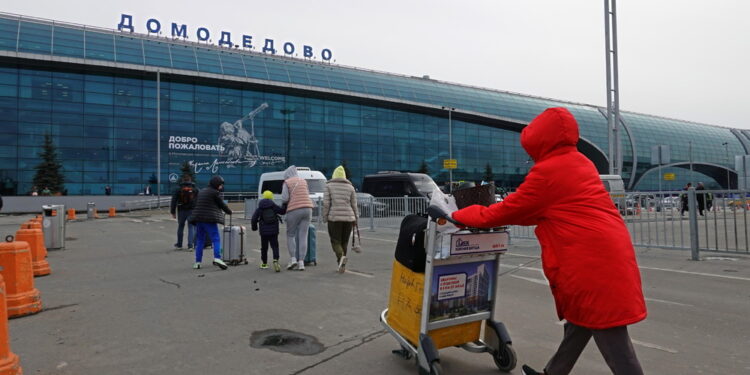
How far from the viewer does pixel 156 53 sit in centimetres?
4816

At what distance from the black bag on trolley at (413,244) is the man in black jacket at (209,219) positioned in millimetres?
5736

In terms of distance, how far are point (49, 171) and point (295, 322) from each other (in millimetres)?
47309

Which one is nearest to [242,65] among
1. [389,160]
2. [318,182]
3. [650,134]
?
[389,160]

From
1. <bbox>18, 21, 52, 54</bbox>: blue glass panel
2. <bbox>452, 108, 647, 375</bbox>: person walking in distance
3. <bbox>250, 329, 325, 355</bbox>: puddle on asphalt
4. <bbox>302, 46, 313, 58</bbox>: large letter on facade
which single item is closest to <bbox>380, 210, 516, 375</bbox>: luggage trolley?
<bbox>452, 108, 647, 375</bbox>: person walking in distance

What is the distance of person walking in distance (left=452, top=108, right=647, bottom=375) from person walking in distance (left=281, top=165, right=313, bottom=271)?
18.4 feet

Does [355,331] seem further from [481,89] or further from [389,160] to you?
[481,89]

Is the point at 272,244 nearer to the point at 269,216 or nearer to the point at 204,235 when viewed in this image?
the point at 269,216

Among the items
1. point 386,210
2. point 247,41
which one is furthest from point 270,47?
point 386,210

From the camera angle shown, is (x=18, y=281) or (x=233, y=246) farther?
(x=233, y=246)

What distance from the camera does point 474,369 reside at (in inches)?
139

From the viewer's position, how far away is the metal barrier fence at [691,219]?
8.55 m

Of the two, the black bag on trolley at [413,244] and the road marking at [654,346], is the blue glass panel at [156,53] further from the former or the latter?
the road marking at [654,346]

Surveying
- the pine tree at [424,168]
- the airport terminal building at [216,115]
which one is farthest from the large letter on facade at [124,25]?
the pine tree at [424,168]

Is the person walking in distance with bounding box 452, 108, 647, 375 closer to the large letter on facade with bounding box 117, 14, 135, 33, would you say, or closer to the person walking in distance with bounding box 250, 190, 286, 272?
the person walking in distance with bounding box 250, 190, 286, 272
